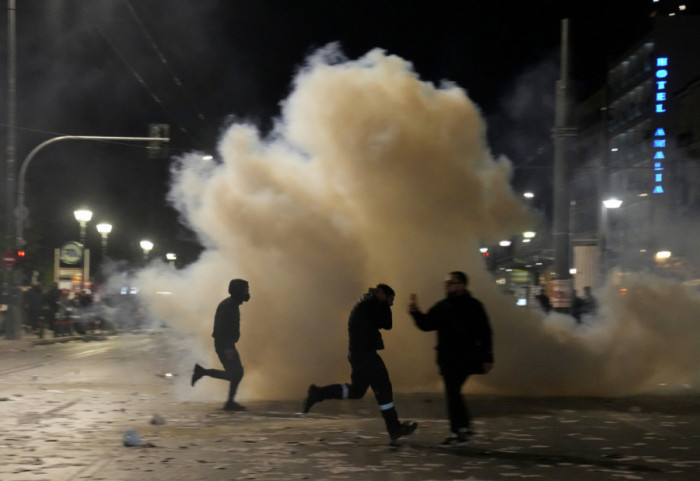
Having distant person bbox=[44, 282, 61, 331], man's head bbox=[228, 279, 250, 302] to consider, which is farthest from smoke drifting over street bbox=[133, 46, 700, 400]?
distant person bbox=[44, 282, 61, 331]

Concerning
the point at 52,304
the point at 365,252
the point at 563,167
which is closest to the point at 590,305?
the point at 563,167

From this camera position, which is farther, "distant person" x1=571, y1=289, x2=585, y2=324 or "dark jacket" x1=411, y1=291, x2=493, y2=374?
"distant person" x1=571, y1=289, x2=585, y2=324

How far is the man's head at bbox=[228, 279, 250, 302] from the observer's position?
11.8 metres

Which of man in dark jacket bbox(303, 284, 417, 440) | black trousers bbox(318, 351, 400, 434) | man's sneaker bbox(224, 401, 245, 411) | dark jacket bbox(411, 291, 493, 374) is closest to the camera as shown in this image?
dark jacket bbox(411, 291, 493, 374)

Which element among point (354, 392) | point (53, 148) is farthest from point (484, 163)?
→ point (53, 148)

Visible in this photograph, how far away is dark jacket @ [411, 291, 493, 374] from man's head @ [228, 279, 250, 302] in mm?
3535

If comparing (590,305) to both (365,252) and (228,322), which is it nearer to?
(365,252)

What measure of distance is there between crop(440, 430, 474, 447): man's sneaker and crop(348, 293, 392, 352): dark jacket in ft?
3.89

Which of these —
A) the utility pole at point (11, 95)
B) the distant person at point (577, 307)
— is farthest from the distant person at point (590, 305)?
the utility pole at point (11, 95)

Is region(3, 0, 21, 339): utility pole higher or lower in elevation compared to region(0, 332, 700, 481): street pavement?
higher

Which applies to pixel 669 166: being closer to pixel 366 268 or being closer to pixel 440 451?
pixel 366 268

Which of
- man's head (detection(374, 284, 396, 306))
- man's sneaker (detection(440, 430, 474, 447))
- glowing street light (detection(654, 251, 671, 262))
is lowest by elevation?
man's sneaker (detection(440, 430, 474, 447))

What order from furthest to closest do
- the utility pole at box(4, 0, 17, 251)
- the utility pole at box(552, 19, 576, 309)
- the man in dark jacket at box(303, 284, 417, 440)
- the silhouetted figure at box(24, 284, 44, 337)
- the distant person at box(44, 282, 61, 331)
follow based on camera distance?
the distant person at box(44, 282, 61, 331) < the silhouetted figure at box(24, 284, 44, 337) < the utility pole at box(4, 0, 17, 251) < the utility pole at box(552, 19, 576, 309) < the man in dark jacket at box(303, 284, 417, 440)

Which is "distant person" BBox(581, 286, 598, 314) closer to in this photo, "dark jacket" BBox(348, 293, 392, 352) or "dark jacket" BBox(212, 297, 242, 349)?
"dark jacket" BBox(212, 297, 242, 349)
